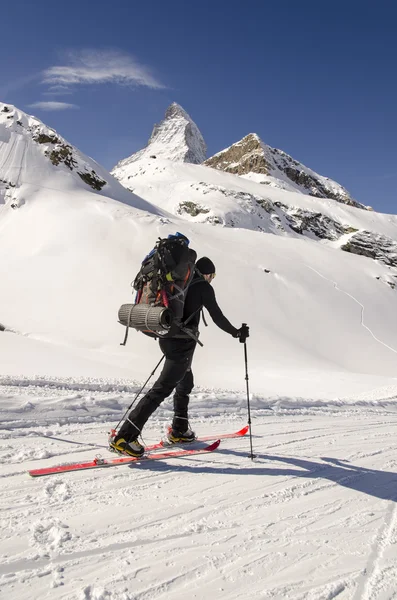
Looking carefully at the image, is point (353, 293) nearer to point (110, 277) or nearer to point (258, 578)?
point (110, 277)

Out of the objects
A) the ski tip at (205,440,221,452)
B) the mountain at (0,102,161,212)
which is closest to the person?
the ski tip at (205,440,221,452)

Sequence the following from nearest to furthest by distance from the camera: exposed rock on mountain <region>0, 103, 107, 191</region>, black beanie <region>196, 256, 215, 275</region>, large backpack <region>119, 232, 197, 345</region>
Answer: large backpack <region>119, 232, 197, 345</region>, black beanie <region>196, 256, 215, 275</region>, exposed rock on mountain <region>0, 103, 107, 191</region>

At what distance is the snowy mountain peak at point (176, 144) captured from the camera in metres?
165

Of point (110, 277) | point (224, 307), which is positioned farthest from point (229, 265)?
point (110, 277)

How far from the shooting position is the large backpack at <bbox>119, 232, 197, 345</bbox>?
12.7 ft

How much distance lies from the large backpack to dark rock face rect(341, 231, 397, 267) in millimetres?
57593

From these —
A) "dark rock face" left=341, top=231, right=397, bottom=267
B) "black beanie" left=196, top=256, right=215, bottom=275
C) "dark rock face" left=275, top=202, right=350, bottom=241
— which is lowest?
"black beanie" left=196, top=256, right=215, bottom=275

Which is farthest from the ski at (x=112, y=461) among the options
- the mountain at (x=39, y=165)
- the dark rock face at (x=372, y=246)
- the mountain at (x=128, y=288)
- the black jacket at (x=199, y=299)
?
the dark rock face at (x=372, y=246)

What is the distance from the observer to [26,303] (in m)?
18.5

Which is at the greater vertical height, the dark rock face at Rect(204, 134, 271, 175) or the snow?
the dark rock face at Rect(204, 134, 271, 175)

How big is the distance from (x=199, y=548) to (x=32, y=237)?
25336 millimetres

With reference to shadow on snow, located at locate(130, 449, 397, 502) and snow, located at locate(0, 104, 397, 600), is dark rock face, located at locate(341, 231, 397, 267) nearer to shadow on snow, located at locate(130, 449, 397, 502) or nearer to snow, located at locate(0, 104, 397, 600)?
snow, located at locate(0, 104, 397, 600)

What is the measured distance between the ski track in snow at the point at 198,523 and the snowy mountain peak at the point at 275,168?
9111 centimetres

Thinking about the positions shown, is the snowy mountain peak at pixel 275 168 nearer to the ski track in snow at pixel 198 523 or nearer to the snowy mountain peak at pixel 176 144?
the snowy mountain peak at pixel 176 144
